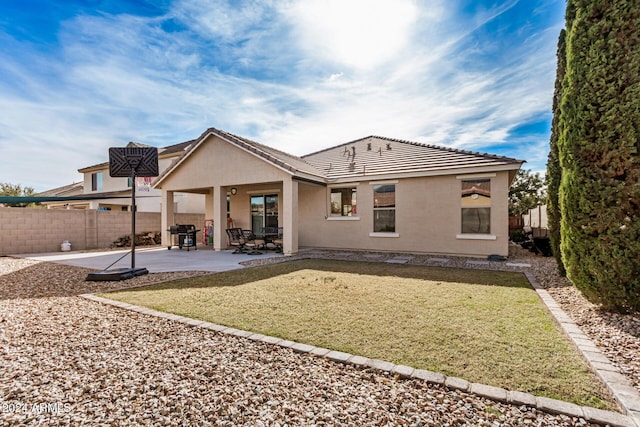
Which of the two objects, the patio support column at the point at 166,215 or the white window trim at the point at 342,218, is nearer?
the white window trim at the point at 342,218

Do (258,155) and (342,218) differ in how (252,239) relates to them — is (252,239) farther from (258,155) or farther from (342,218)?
(342,218)

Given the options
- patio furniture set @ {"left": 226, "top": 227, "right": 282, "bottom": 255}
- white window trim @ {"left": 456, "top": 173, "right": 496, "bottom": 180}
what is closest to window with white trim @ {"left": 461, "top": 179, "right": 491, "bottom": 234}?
white window trim @ {"left": 456, "top": 173, "right": 496, "bottom": 180}

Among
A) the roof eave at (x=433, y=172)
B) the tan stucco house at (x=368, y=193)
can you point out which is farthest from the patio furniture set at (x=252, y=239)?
the roof eave at (x=433, y=172)

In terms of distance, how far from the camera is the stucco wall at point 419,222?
10.6 meters

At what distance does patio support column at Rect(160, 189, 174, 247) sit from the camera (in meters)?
15.2

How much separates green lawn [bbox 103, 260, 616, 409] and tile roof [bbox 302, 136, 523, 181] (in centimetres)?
480

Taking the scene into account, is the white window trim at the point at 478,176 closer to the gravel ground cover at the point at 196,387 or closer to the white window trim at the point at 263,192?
the white window trim at the point at 263,192

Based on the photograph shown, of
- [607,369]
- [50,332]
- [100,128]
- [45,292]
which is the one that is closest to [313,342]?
[607,369]

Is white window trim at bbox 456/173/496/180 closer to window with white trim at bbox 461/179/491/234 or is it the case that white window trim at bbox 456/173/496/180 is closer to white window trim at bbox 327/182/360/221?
window with white trim at bbox 461/179/491/234

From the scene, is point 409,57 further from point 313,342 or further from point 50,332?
point 50,332

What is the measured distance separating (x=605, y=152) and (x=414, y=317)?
380 centimetres

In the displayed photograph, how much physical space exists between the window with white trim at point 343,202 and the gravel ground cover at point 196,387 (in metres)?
10.1

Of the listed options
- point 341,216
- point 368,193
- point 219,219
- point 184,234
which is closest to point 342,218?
point 341,216

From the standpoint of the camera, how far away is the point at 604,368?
9.28ft
